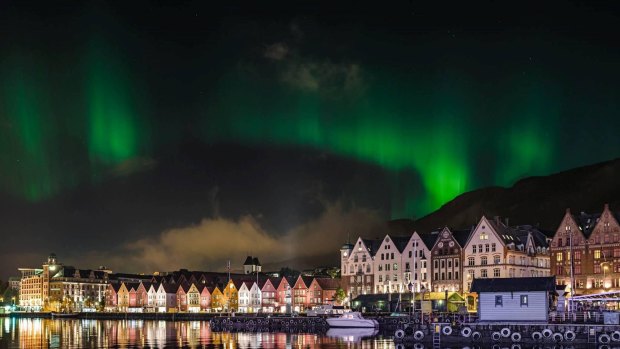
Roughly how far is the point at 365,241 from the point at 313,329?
53163 millimetres

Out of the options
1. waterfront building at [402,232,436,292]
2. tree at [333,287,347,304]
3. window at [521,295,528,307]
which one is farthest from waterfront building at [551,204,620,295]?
tree at [333,287,347,304]

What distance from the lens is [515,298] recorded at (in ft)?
302

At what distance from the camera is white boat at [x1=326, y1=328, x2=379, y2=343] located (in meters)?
109

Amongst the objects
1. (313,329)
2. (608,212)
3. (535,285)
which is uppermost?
(608,212)

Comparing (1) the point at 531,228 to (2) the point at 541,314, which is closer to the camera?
(2) the point at 541,314

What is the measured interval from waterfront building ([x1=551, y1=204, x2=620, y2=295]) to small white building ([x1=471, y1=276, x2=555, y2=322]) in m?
47.5

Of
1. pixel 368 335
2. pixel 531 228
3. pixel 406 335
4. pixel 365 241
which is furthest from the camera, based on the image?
pixel 365 241

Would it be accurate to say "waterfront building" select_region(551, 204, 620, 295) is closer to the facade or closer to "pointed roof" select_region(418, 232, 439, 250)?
the facade

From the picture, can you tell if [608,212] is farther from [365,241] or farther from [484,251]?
[365,241]

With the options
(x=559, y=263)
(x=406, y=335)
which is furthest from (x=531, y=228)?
(x=406, y=335)

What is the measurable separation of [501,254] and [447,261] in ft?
45.8

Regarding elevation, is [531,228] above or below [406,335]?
above

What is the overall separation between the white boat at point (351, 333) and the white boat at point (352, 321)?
713 mm

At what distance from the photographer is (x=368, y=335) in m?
116
